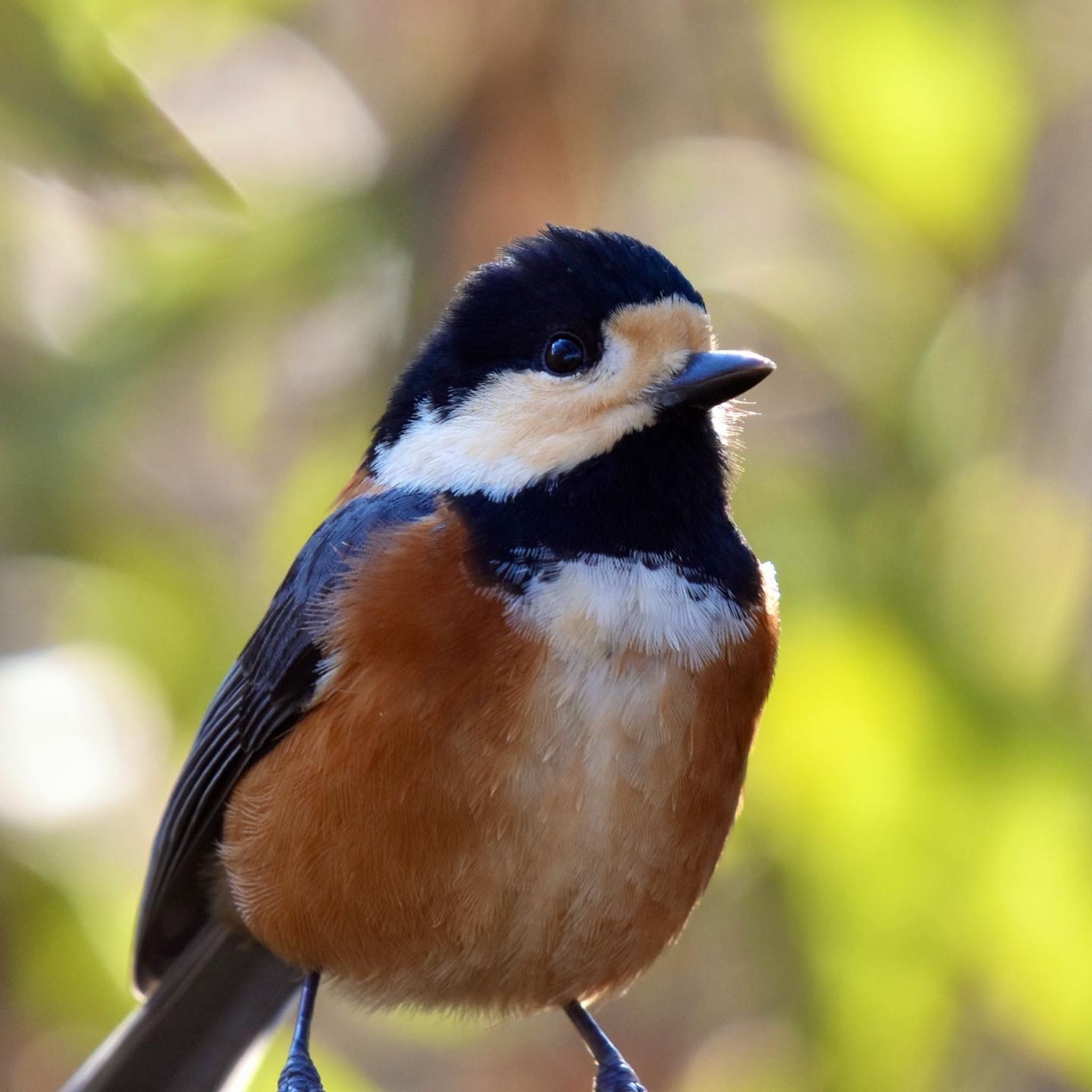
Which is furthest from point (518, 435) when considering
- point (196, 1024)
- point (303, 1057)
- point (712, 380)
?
point (196, 1024)

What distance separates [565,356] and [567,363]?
0.01 metres

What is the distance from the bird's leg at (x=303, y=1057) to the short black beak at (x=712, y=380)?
3.50 feet

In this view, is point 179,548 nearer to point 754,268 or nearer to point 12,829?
point 12,829

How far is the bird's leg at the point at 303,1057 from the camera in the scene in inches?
104

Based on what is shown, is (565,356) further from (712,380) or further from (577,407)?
(712,380)

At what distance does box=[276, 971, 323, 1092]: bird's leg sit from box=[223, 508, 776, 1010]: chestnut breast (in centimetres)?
26

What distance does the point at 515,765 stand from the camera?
2262 millimetres

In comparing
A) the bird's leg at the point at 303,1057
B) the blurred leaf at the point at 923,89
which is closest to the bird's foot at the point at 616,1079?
the bird's leg at the point at 303,1057

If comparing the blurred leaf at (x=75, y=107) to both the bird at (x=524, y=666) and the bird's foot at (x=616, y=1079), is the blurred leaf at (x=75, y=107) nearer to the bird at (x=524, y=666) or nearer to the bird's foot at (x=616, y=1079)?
the bird at (x=524, y=666)

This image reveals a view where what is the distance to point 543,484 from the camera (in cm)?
239

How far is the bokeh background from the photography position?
318cm

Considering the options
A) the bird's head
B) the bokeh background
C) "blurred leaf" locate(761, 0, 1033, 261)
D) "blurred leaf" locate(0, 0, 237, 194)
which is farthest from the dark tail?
"blurred leaf" locate(761, 0, 1033, 261)

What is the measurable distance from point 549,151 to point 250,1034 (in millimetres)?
1988

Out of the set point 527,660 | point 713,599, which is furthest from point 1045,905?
point 527,660
